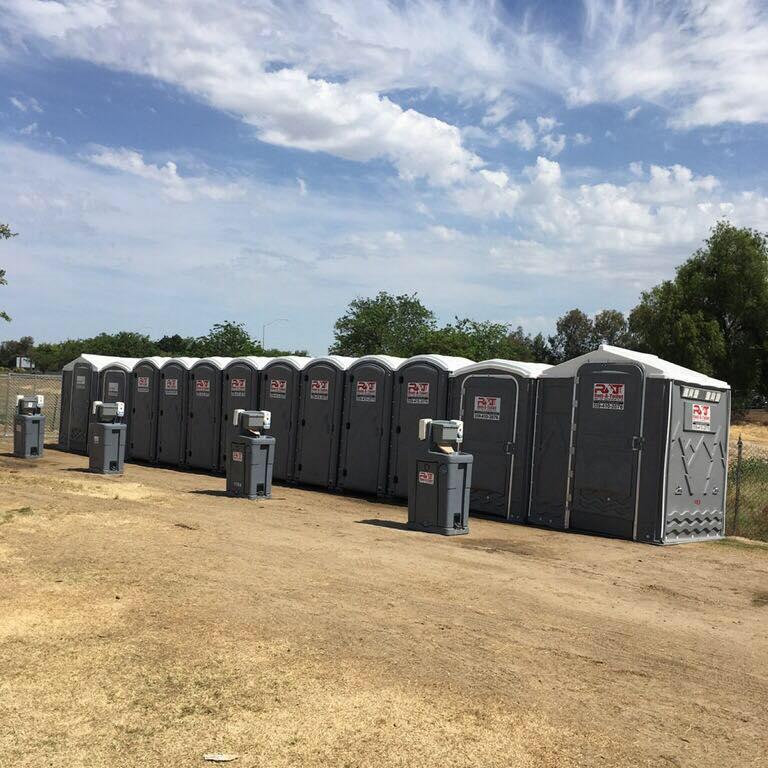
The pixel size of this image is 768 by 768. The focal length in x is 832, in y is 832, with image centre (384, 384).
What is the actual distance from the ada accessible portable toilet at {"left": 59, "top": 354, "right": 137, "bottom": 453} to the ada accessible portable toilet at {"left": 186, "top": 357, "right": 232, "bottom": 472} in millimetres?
2702

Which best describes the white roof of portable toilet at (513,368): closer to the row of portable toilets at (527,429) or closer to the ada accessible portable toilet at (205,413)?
the row of portable toilets at (527,429)

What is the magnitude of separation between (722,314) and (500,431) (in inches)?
1271

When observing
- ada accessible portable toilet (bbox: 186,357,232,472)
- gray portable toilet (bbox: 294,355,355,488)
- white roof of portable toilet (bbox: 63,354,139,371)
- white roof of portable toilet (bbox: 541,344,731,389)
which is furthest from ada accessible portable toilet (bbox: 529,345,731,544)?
A: white roof of portable toilet (bbox: 63,354,139,371)

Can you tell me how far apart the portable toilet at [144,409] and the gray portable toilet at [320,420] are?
Answer: 16.0 feet

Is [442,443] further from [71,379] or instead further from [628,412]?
[71,379]

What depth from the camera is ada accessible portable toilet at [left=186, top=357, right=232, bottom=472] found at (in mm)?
18281

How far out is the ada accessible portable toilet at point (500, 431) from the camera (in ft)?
41.6

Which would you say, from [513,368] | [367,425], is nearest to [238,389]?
[367,425]

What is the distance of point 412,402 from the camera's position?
1459 centimetres

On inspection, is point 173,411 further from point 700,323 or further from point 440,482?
point 700,323

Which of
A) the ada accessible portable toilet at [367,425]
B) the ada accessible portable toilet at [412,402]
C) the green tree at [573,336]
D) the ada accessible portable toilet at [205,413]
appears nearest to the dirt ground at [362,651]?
the ada accessible portable toilet at [412,402]

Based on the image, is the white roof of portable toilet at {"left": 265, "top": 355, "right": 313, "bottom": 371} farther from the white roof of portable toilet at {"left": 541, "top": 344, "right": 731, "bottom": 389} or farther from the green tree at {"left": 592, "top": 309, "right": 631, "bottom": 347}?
the green tree at {"left": 592, "top": 309, "right": 631, "bottom": 347}

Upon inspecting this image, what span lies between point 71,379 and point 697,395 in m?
16.4

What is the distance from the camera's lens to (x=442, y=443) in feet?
37.2
